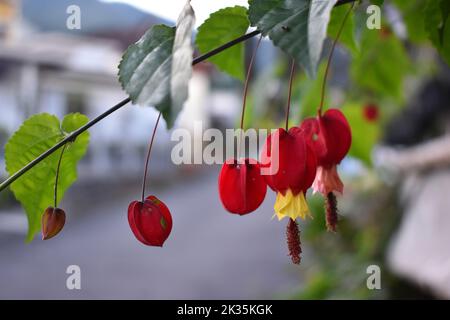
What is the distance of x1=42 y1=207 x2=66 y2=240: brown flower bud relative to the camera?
364 mm

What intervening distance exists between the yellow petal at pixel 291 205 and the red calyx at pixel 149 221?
7cm

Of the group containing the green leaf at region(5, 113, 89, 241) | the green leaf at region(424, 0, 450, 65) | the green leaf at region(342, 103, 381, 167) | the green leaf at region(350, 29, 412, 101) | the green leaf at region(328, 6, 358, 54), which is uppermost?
the green leaf at region(350, 29, 412, 101)

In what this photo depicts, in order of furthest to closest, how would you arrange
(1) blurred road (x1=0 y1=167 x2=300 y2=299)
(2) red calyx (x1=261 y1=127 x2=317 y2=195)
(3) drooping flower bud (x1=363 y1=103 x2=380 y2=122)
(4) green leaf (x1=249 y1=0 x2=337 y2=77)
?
(1) blurred road (x1=0 y1=167 x2=300 y2=299) → (3) drooping flower bud (x1=363 y1=103 x2=380 y2=122) → (2) red calyx (x1=261 y1=127 x2=317 y2=195) → (4) green leaf (x1=249 y1=0 x2=337 y2=77)

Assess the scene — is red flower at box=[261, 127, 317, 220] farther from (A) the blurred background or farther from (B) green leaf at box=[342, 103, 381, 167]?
(B) green leaf at box=[342, 103, 381, 167]

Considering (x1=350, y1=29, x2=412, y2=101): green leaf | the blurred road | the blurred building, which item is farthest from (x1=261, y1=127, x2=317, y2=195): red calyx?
the blurred building

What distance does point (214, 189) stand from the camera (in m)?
6.75

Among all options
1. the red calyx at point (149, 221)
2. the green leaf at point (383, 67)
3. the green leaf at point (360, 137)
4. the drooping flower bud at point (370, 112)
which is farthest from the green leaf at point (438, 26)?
the drooping flower bud at point (370, 112)

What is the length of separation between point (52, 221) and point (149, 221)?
0.20ft

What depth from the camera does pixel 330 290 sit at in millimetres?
1500

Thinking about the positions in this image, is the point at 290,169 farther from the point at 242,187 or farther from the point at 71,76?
the point at 71,76

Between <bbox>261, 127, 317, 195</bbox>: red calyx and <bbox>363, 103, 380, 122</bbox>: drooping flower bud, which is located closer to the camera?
<bbox>261, 127, 317, 195</bbox>: red calyx

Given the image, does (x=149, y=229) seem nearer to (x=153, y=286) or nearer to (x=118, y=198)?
(x=153, y=286)
